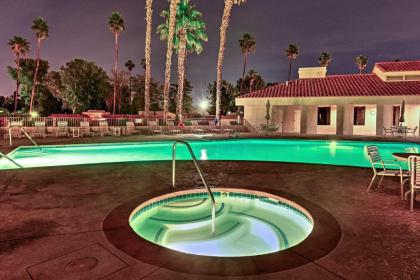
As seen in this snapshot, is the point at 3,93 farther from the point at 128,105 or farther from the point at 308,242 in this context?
the point at 308,242

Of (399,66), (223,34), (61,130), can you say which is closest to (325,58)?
(399,66)

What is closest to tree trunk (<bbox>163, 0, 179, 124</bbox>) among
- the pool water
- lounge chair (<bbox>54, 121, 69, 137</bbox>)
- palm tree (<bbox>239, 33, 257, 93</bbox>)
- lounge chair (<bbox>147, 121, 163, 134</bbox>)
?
lounge chair (<bbox>147, 121, 163, 134</bbox>)

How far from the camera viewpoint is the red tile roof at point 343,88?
20609mm

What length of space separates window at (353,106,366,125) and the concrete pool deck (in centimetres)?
1767

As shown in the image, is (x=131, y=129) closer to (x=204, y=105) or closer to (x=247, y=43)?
(x=247, y=43)

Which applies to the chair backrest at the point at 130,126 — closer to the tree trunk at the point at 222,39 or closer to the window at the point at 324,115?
the tree trunk at the point at 222,39

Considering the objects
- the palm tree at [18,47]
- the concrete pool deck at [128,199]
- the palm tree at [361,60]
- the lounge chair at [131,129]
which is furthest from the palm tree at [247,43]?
the concrete pool deck at [128,199]

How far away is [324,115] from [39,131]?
20.3m

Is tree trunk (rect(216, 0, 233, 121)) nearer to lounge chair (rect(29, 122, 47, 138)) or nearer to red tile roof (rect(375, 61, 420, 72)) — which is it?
red tile roof (rect(375, 61, 420, 72))

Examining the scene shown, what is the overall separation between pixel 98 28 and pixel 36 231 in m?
38.3

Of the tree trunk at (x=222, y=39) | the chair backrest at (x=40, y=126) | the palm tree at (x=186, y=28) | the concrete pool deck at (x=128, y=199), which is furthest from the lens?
the palm tree at (x=186, y=28)

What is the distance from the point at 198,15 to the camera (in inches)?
1212

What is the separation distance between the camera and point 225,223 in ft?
16.7

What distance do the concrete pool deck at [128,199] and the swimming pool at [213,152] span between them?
142 inches
